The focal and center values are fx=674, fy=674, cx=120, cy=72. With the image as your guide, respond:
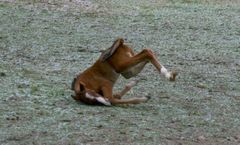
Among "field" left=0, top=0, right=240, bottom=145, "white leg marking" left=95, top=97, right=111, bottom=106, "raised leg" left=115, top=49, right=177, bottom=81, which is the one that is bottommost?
"field" left=0, top=0, right=240, bottom=145

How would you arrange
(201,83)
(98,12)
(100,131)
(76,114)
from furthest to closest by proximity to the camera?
(98,12) < (201,83) < (76,114) < (100,131)

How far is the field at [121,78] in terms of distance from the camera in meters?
6.05

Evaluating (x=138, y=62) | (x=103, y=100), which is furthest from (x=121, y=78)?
(x=103, y=100)

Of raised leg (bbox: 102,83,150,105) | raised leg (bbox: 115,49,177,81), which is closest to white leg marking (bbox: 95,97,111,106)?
raised leg (bbox: 102,83,150,105)

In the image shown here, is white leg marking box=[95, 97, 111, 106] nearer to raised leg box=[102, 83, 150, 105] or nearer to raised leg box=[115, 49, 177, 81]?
raised leg box=[102, 83, 150, 105]

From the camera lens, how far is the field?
605cm

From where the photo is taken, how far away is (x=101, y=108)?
22.5ft

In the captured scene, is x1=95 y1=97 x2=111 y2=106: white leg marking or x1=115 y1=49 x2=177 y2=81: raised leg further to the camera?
x1=115 y1=49 x2=177 y2=81: raised leg

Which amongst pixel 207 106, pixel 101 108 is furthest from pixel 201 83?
pixel 101 108

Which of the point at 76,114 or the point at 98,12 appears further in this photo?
the point at 98,12

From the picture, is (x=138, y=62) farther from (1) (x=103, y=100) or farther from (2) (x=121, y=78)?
(2) (x=121, y=78)

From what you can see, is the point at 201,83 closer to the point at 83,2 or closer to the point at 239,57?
the point at 239,57

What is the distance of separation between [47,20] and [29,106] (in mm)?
7086

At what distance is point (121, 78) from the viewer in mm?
8781
